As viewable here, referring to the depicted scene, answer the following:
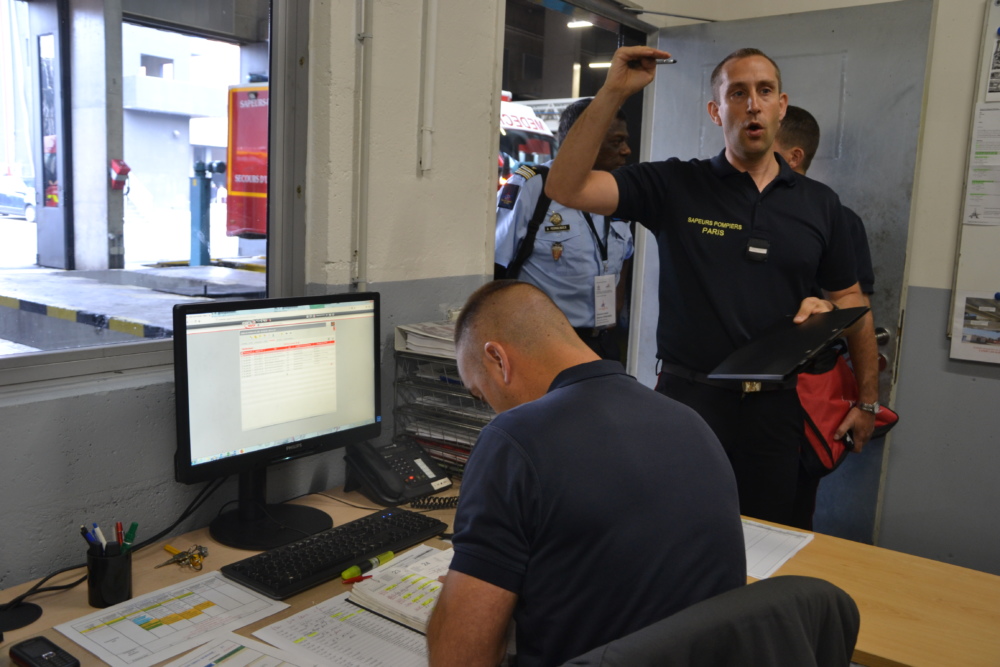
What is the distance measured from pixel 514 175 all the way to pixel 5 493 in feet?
7.00

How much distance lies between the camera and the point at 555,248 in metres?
3.06

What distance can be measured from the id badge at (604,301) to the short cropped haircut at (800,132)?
2.59 ft

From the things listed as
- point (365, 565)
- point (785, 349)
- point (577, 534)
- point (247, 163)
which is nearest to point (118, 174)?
point (247, 163)

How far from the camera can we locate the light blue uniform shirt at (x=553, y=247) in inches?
120

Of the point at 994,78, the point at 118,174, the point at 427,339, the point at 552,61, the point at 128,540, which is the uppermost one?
the point at 552,61

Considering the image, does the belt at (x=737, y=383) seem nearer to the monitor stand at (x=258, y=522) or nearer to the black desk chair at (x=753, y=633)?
the monitor stand at (x=258, y=522)

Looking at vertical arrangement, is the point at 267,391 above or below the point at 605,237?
below

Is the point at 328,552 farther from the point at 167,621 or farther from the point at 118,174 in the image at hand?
the point at 118,174

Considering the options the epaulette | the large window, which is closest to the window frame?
the epaulette

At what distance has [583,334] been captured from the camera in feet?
10.2

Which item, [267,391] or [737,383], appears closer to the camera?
[267,391]

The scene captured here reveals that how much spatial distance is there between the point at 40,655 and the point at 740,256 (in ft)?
5.59

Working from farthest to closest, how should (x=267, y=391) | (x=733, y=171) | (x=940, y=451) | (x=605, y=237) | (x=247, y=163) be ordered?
(x=605, y=237)
(x=940, y=451)
(x=733, y=171)
(x=247, y=163)
(x=267, y=391)

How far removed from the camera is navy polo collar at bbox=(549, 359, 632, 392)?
111 cm
